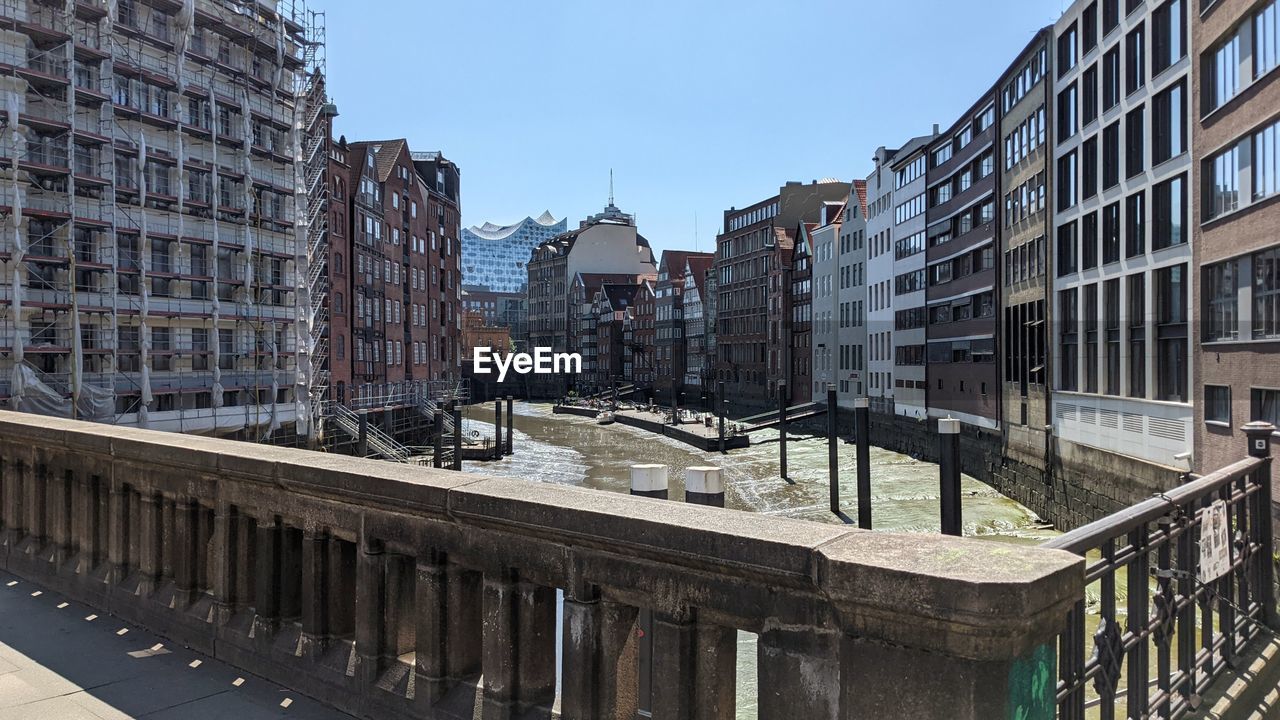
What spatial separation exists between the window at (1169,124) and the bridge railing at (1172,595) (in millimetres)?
25221

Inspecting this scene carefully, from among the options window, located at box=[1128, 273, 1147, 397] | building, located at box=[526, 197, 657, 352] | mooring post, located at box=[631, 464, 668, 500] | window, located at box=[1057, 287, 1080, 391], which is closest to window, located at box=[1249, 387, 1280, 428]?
window, located at box=[1128, 273, 1147, 397]

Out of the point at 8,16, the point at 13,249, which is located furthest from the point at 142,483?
the point at 8,16

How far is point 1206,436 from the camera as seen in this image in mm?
25109

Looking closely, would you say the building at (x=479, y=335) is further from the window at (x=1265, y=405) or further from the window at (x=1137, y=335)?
the window at (x=1265, y=405)

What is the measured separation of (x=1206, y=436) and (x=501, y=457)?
38.6 m

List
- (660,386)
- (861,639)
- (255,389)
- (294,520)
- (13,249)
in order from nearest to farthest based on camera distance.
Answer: (861,639)
(294,520)
(13,249)
(255,389)
(660,386)

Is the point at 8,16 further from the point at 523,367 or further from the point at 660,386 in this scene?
the point at 523,367

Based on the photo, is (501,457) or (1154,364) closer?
(1154,364)

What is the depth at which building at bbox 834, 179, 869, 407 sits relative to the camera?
240ft

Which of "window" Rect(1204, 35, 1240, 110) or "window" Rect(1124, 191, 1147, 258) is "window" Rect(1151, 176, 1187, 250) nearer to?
"window" Rect(1124, 191, 1147, 258)

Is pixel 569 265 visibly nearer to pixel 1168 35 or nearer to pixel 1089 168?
pixel 1089 168

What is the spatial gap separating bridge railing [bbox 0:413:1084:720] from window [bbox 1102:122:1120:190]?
108ft

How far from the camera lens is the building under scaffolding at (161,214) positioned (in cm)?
3344

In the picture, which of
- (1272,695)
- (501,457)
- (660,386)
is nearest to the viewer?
(1272,695)
